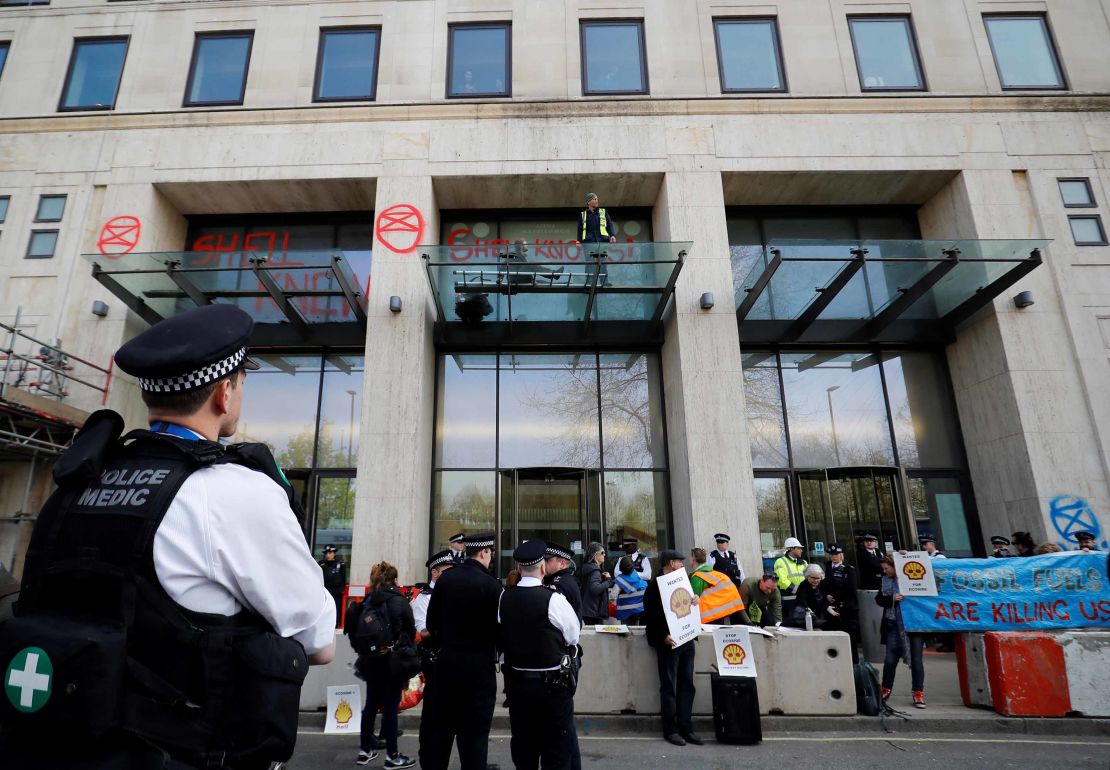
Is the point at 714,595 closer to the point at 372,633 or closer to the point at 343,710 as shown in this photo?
the point at 372,633

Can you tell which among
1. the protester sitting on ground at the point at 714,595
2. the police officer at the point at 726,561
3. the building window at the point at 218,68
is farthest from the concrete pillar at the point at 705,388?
the building window at the point at 218,68

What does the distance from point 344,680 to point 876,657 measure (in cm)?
906

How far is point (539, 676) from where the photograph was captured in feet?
16.2

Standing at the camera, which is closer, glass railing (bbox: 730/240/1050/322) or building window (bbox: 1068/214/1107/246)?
glass railing (bbox: 730/240/1050/322)

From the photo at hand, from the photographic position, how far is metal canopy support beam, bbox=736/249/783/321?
39.2 feet

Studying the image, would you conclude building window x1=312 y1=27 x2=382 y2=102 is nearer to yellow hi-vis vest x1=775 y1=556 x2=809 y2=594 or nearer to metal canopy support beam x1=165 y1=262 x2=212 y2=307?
metal canopy support beam x1=165 y1=262 x2=212 y2=307

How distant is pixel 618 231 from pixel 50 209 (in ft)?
47.5

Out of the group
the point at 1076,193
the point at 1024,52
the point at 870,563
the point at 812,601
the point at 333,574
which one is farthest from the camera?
the point at 1024,52

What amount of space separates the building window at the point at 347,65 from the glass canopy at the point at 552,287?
19.8 feet

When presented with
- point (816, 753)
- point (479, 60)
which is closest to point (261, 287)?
point (479, 60)

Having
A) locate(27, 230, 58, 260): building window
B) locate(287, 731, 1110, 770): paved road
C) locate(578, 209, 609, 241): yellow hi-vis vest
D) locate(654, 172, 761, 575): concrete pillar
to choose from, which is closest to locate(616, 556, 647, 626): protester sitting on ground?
locate(654, 172, 761, 575): concrete pillar

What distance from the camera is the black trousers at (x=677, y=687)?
7.55 metres

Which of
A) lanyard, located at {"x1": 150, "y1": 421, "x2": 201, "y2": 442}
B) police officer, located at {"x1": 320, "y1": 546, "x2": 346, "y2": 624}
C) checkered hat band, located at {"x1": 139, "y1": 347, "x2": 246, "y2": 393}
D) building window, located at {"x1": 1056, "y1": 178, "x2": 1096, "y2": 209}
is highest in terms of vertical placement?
building window, located at {"x1": 1056, "y1": 178, "x2": 1096, "y2": 209}

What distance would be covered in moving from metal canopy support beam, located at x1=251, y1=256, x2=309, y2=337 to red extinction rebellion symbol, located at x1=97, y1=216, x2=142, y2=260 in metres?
4.12
